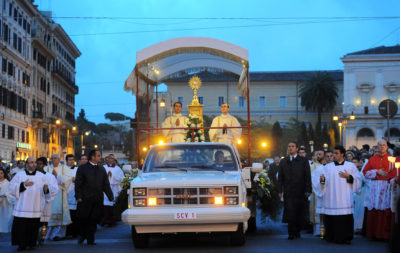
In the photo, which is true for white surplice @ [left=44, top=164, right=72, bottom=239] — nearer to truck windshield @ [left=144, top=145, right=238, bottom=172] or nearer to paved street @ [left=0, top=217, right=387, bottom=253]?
paved street @ [left=0, top=217, right=387, bottom=253]

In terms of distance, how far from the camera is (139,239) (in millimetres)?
11930

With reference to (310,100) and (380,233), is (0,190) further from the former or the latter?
(310,100)

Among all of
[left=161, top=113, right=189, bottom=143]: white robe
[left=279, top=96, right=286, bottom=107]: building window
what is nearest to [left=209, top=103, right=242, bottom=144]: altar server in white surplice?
[left=161, top=113, right=189, bottom=143]: white robe

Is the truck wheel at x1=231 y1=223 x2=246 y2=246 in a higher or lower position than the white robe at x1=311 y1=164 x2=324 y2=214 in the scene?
lower

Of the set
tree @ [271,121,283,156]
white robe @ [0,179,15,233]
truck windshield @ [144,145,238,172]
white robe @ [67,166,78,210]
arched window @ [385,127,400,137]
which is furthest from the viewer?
arched window @ [385,127,400,137]

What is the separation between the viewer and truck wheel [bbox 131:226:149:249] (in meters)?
11.9

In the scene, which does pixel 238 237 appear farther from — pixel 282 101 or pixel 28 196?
pixel 282 101

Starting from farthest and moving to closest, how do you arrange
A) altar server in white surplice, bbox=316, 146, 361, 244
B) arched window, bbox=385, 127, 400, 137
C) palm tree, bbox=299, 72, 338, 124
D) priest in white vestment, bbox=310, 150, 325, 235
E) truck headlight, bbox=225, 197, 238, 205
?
palm tree, bbox=299, 72, 338, 124 < arched window, bbox=385, 127, 400, 137 < priest in white vestment, bbox=310, 150, 325, 235 < altar server in white surplice, bbox=316, 146, 361, 244 < truck headlight, bbox=225, 197, 238, 205

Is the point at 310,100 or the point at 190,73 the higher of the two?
the point at 310,100

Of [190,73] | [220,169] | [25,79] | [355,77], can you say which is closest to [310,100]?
[355,77]

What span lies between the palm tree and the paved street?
83.9 m

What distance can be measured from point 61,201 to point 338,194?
601 centimetres

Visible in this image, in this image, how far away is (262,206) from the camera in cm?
1455

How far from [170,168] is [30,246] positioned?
2905 millimetres
